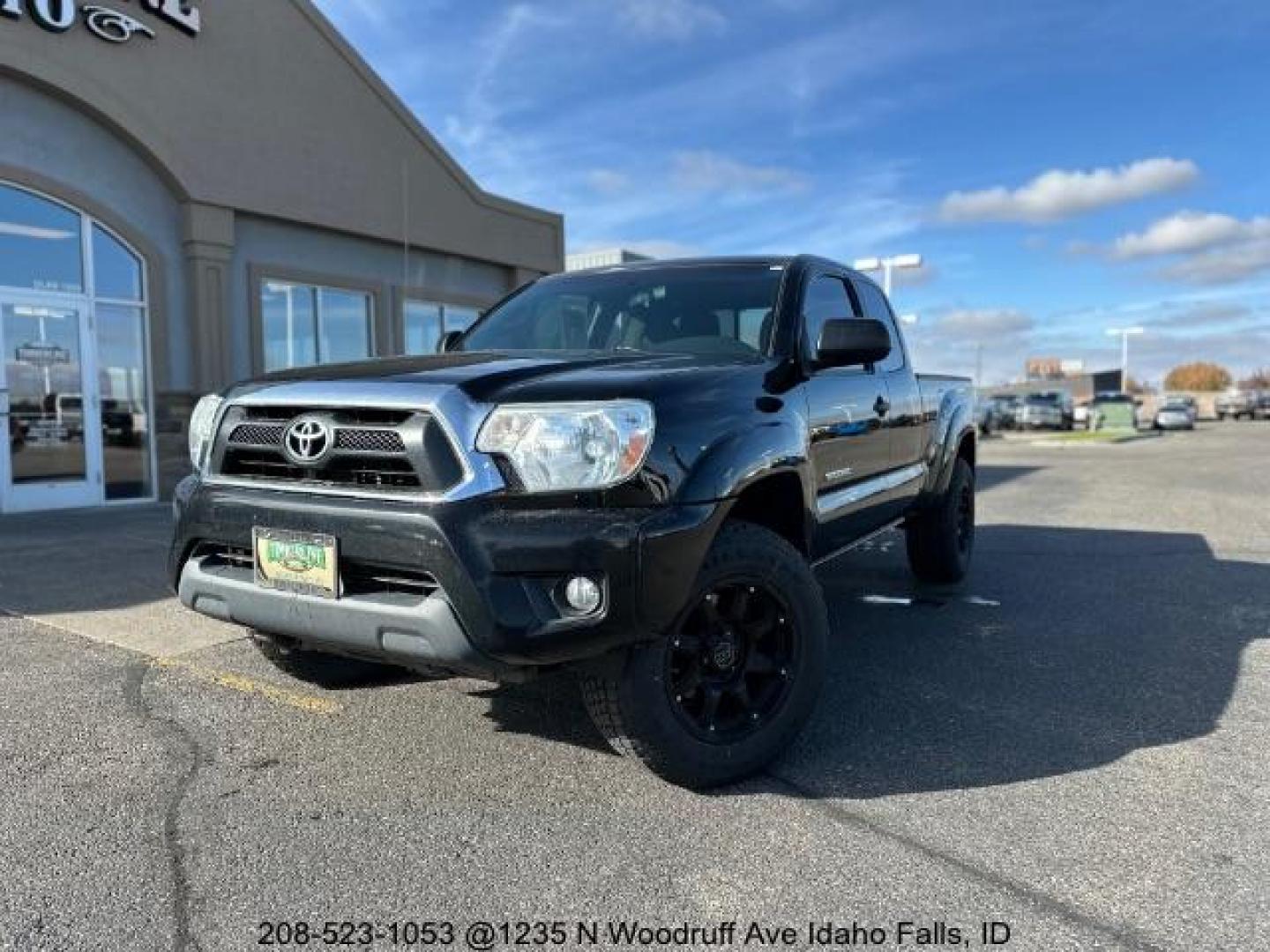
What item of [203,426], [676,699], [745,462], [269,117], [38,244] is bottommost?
[676,699]

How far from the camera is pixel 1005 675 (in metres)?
4.49

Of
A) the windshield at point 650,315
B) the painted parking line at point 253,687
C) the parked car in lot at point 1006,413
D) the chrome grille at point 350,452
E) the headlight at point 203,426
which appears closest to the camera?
the chrome grille at point 350,452

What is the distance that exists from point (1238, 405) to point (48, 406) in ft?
206

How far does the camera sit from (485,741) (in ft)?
11.8

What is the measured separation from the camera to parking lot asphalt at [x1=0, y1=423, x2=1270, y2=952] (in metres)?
2.52

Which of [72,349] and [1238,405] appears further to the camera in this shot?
[1238,405]

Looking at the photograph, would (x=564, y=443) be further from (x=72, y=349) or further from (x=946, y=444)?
(x=72, y=349)

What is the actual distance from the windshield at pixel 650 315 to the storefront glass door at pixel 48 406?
7.52 metres

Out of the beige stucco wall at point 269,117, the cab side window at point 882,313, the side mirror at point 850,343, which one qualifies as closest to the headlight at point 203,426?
the side mirror at point 850,343

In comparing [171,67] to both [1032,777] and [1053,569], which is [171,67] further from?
[1032,777]

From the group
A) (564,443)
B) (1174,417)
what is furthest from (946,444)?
(1174,417)

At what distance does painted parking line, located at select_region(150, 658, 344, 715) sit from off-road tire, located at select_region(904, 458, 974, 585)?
12.4ft

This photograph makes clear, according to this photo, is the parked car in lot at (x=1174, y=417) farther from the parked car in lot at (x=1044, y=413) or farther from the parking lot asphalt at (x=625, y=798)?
the parking lot asphalt at (x=625, y=798)

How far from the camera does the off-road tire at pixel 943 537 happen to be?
631cm
